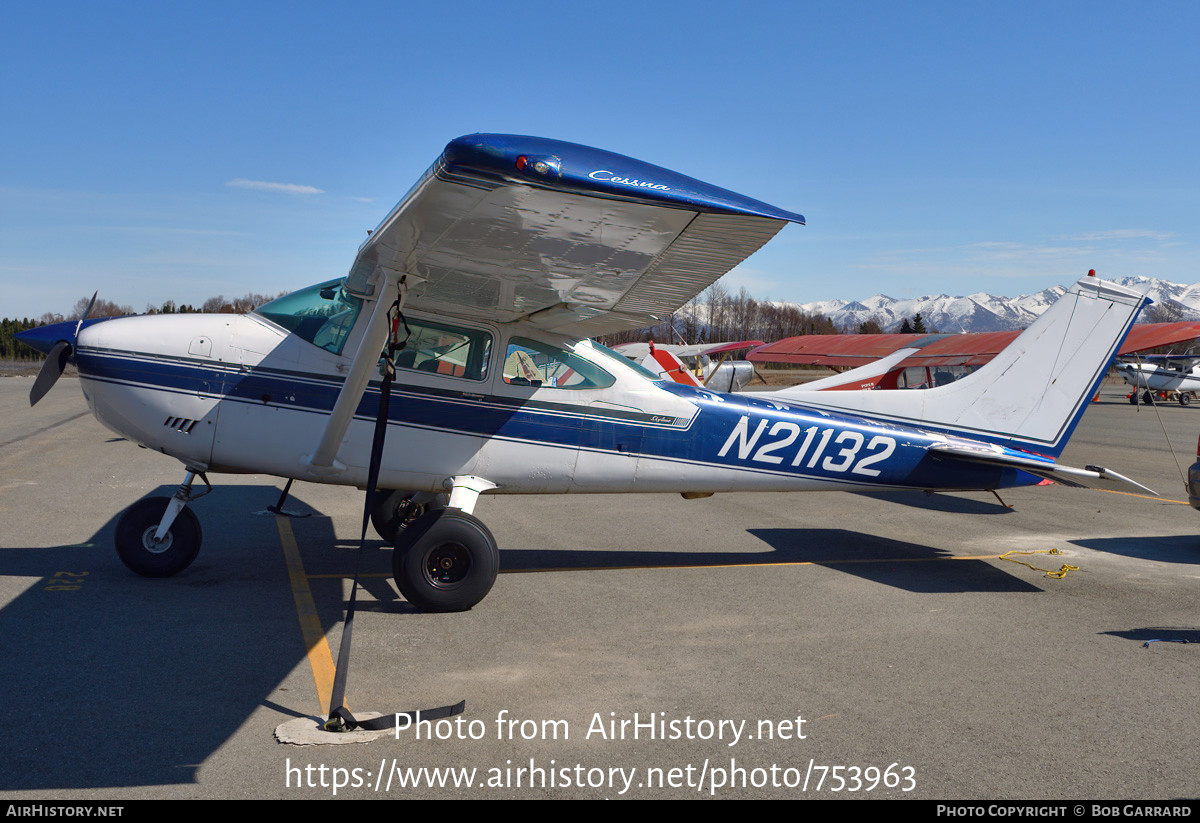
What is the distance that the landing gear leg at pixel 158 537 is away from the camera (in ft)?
19.5

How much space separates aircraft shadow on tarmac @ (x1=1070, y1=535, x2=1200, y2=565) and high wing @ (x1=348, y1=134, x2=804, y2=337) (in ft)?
18.3

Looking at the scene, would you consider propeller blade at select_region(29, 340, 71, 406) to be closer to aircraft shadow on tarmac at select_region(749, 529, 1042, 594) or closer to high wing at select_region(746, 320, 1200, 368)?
aircraft shadow on tarmac at select_region(749, 529, 1042, 594)

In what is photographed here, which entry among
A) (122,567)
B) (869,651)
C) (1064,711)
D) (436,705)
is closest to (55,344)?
(122,567)

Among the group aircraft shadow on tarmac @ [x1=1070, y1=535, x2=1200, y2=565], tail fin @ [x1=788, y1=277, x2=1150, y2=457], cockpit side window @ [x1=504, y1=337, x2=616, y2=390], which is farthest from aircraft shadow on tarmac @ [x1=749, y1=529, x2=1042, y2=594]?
cockpit side window @ [x1=504, y1=337, x2=616, y2=390]

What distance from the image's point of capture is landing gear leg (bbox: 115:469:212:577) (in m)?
5.95

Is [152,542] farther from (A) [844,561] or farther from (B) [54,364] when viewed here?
(A) [844,561]

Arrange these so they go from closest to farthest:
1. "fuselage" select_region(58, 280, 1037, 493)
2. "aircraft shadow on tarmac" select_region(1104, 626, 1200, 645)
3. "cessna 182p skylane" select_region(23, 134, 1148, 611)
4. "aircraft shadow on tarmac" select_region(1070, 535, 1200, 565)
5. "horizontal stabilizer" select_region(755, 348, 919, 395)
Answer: "cessna 182p skylane" select_region(23, 134, 1148, 611), "aircraft shadow on tarmac" select_region(1104, 626, 1200, 645), "fuselage" select_region(58, 280, 1037, 493), "aircraft shadow on tarmac" select_region(1070, 535, 1200, 565), "horizontal stabilizer" select_region(755, 348, 919, 395)

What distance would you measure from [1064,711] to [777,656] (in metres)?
1.48

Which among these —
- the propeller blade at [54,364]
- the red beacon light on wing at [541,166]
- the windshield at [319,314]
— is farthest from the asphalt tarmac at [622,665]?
the red beacon light on wing at [541,166]

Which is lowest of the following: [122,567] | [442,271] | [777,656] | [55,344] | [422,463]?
[122,567]

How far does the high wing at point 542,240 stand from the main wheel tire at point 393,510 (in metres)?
1.57

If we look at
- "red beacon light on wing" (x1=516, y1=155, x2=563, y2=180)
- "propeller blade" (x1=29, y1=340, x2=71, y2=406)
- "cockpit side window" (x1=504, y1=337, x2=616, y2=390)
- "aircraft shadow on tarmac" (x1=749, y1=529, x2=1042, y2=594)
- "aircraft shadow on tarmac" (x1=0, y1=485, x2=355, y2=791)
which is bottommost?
"aircraft shadow on tarmac" (x1=0, y1=485, x2=355, y2=791)
